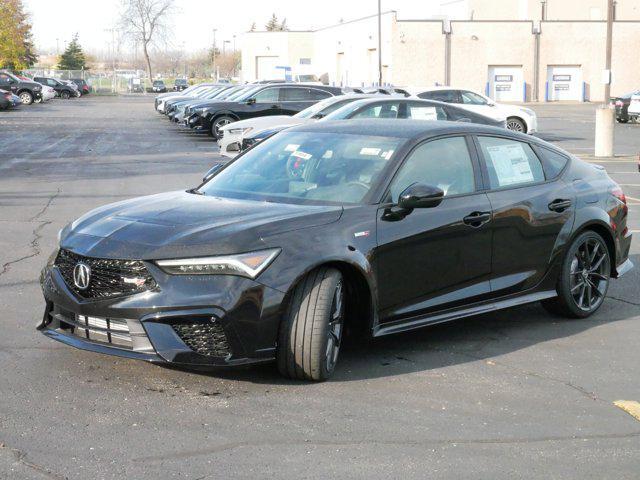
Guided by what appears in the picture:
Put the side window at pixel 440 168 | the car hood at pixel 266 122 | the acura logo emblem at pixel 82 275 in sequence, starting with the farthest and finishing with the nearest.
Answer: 1. the car hood at pixel 266 122
2. the side window at pixel 440 168
3. the acura logo emblem at pixel 82 275

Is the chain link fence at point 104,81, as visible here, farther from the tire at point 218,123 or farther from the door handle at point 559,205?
the door handle at point 559,205

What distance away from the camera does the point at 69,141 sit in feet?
93.3

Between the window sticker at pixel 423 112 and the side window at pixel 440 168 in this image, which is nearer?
the side window at pixel 440 168

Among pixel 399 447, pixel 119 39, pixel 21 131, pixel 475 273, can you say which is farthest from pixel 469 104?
pixel 119 39

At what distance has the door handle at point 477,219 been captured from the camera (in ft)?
21.6

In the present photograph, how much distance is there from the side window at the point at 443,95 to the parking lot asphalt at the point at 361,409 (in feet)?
69.1

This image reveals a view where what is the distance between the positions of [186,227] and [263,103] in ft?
78.5

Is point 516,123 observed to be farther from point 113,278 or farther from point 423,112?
point 113,278

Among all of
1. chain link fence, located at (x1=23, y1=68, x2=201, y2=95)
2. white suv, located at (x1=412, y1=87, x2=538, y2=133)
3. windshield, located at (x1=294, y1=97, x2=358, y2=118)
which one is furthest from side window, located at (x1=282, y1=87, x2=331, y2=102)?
chain link fence, located at (x1=23, y1=68, x2=201, y2=95)

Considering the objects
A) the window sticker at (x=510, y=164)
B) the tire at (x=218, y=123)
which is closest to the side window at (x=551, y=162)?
the window sticker at (x=510, y=164)

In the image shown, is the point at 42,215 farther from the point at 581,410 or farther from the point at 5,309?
the point at 581,410

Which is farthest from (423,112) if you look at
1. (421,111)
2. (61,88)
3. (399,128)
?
(61,88)

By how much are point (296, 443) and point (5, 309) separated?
11.7ft

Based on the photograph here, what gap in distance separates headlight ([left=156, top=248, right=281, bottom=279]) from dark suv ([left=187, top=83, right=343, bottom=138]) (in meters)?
23.5
